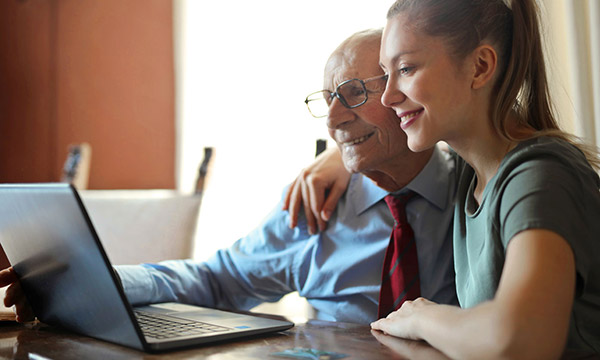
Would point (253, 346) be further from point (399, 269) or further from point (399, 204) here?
point (399, 204)

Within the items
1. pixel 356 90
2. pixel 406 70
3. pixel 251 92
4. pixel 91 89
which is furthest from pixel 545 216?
pixel 91 89

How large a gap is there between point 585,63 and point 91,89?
2836 millimetres

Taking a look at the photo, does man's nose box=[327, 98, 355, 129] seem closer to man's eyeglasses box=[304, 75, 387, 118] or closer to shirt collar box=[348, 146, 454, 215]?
man's eyeglasses box=[304, 75, 387, 118]

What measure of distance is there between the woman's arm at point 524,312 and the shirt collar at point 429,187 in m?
0.58

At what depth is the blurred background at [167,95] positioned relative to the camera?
9.27 ft

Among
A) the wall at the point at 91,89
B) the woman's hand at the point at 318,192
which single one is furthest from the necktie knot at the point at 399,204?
the wall at the point at 91,89

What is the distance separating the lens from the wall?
3.42 m

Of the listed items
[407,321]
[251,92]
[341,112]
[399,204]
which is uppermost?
[251,92]

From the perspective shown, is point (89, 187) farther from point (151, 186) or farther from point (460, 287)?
point (460, 287)

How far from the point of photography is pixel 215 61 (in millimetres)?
3205

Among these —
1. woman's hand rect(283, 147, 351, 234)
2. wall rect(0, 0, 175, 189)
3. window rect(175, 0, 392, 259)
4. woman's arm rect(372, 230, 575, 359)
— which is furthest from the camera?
wall rect(0, 0, 175, 189)

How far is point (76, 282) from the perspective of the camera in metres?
0.97

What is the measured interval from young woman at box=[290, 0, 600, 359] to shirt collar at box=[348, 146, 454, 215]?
177 mm

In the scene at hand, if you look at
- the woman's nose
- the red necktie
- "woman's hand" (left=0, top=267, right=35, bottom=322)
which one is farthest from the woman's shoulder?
"woman's hand" (left=0, top=267, right=35, bottom=322)
